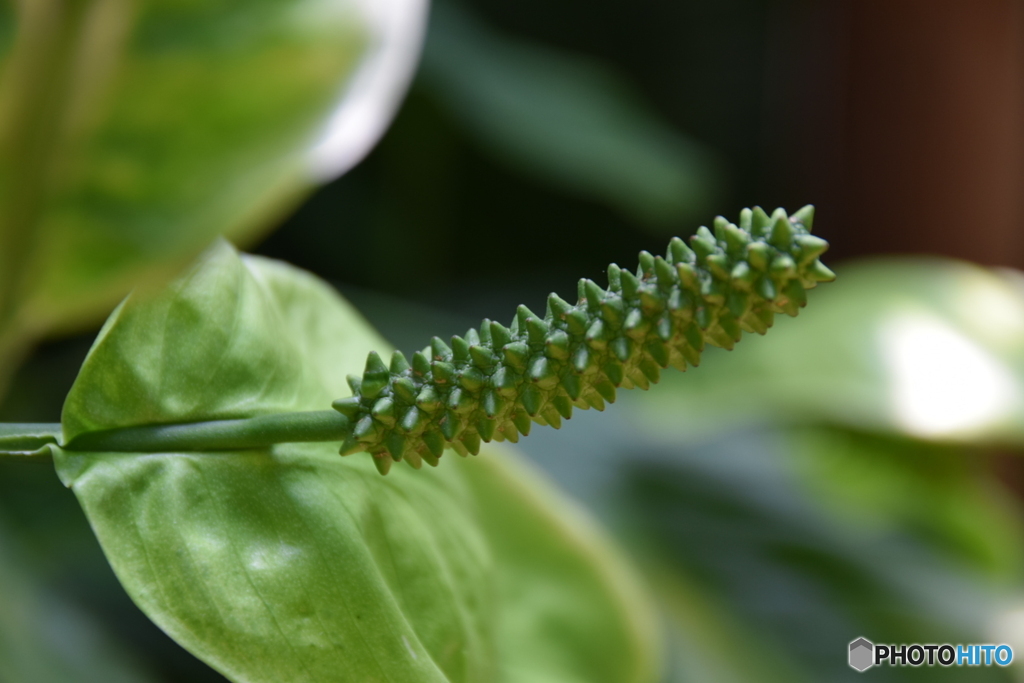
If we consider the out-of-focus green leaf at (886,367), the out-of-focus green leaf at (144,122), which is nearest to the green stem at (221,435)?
the out-of-focus green leaf at (144,122)

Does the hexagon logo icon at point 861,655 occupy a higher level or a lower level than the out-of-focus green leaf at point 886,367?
lower

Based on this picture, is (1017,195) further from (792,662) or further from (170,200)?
(170,200)

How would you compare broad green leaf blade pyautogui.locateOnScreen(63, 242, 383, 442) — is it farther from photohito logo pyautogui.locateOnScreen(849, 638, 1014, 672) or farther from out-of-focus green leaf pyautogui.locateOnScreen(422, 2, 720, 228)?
out-of-focus green leaf pyautogui.locateOnScreen(422, 2, 720, 228)

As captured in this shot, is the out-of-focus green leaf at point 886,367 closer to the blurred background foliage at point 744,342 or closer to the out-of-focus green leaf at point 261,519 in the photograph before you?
the blurred background foliage at point 744,342

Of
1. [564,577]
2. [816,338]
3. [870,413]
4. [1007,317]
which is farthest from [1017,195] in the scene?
[564,577]

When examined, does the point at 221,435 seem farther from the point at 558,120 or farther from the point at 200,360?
the point at 558,120

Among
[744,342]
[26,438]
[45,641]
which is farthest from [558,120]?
[26,438]
